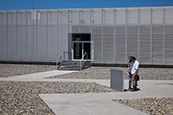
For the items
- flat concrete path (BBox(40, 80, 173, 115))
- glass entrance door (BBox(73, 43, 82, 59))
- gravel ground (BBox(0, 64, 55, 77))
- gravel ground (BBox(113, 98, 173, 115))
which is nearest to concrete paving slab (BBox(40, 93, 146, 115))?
flat concrete path (BBox(40, 80, 173, 115))

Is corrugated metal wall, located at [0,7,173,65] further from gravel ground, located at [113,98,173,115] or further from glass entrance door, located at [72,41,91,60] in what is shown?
gravel ground, located at [113,98,173,115]

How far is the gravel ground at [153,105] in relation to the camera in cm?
823

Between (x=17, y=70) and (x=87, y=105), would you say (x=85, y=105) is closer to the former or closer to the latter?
(x=87, y=105)

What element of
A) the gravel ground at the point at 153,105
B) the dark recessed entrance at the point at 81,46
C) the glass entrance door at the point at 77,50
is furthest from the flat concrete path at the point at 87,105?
the glass entrance door at the point at 77,50

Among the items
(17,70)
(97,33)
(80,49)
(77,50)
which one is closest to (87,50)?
(80,49)

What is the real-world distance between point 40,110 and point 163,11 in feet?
84.6

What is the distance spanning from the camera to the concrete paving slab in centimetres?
799

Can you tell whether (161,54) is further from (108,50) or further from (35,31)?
(35,31)

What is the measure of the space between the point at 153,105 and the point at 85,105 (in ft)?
7.51

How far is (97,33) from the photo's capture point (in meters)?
33.1

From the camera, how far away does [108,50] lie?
3266cm

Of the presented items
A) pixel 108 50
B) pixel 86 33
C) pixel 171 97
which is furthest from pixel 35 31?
pixel 171 97

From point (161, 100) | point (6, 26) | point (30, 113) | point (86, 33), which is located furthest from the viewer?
point (6, 26)

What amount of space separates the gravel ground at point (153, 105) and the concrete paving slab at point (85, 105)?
44 centimetres
